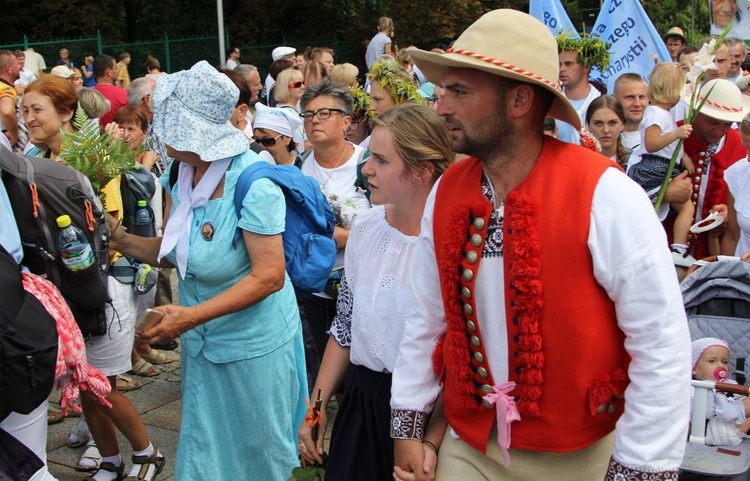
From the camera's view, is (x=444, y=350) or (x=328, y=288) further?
(x=328, y=288)

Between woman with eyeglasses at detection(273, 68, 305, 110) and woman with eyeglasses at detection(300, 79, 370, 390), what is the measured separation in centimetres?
298

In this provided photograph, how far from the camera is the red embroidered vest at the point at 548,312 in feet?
7.22

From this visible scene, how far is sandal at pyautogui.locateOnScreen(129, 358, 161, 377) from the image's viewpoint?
6430mm

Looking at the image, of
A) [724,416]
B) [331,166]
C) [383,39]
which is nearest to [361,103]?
[331,166]

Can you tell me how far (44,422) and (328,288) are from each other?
2159 mm

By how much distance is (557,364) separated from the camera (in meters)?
2.24

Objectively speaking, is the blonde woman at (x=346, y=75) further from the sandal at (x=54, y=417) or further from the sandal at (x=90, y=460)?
the sandal at (x=90, y=460)

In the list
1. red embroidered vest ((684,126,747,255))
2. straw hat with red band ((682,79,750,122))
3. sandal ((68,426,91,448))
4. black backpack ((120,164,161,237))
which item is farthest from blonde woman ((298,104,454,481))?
straw hat with red band ((682,79,750,122))

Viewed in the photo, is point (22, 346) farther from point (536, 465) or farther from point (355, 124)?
point (355, 124)

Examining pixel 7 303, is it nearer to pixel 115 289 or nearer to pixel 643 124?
pixel 115 289

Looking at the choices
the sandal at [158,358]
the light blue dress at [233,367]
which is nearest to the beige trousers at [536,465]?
the light blue dress at [233,367]

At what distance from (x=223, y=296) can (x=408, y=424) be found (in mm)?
1111

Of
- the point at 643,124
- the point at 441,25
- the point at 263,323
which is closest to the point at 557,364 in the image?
the point at 263,323

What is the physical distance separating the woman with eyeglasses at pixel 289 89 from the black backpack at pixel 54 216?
4.82 metres
